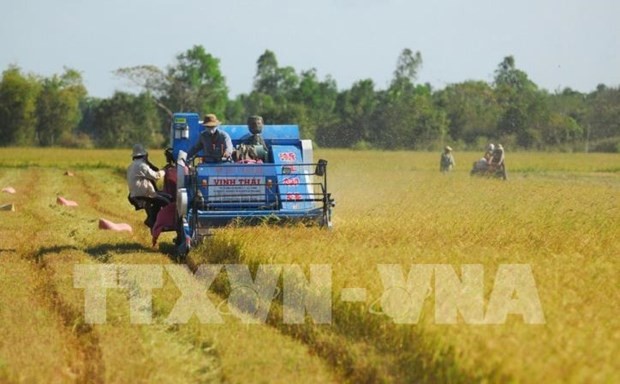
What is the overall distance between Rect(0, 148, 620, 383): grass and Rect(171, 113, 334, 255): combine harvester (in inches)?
22.5

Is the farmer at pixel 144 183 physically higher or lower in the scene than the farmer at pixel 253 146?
lower

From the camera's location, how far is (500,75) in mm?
119062

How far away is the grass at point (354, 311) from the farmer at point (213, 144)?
169 cm

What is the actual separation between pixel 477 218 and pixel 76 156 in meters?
43.8

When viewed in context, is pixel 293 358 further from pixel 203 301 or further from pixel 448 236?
pixel 448 236

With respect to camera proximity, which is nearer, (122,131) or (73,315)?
(73,315)

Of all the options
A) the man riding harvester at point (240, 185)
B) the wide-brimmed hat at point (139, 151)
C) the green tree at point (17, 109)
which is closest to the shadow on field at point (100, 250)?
the man riding harvester at point (240, 185)

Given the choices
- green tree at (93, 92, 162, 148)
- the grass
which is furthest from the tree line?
the grass

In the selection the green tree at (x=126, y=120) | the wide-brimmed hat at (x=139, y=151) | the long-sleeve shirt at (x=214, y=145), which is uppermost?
the long-sleeve shirt at (x=214, y=145)

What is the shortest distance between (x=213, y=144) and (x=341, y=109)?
84151mm

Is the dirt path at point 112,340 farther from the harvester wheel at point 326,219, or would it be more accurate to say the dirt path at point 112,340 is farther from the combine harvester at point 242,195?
the harvester wheel at point 326,219

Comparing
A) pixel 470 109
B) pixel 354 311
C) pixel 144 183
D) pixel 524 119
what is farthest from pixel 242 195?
pixel 470 109

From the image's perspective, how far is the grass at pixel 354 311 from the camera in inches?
318

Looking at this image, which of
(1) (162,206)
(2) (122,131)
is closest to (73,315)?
(1) (162,206)
